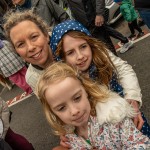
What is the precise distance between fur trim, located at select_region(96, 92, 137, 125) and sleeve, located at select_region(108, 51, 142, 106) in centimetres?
23

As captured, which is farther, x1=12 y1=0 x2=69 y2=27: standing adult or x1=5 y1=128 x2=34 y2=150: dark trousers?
x1=12 y1=0 x2=69 y2=27: standing adult

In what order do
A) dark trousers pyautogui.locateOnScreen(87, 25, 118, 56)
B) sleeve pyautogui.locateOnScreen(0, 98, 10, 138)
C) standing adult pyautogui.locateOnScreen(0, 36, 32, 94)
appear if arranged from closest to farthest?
sleeve pyautogui.locateOnScreen(0, 98, 10, 138)
dark trousers pyautogui.locateOnScreen(87, 25, 118, 56)
standing adult pyautogui.locateOnScreen(0, 36, 32, 94)

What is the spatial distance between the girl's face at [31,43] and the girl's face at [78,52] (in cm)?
26

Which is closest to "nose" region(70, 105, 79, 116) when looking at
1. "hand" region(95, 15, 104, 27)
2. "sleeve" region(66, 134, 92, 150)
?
"sleeve" region(66, 134, 92, 150)

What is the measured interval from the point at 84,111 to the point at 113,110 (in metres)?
0.17

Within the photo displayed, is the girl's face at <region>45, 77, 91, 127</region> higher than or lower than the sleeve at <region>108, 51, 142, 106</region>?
higher

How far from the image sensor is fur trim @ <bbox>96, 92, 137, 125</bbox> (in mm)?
1732

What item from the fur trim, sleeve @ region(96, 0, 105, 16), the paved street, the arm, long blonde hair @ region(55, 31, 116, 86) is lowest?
the paved street

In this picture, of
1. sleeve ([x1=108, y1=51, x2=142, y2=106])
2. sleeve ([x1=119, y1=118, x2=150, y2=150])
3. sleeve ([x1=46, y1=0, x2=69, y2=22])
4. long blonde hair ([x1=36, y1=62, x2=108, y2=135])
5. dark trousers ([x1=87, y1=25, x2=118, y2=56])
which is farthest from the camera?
dark trousers ([x1=87, y1=25, x2=118, y2=56])

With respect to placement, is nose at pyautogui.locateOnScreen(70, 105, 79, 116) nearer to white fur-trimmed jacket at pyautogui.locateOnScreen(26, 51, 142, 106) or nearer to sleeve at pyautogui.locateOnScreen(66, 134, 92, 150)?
sleeve at pyautogui.locateOnScreen(66, 134, 92, 150)

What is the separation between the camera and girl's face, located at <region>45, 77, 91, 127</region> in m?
1.72

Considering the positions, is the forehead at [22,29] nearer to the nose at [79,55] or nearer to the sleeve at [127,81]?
the nose at [79,55]

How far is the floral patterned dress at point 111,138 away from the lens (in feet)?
5.64

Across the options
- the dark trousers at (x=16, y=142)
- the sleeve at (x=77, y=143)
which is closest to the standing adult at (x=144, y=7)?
the sleeve at (x=77, y=143)
